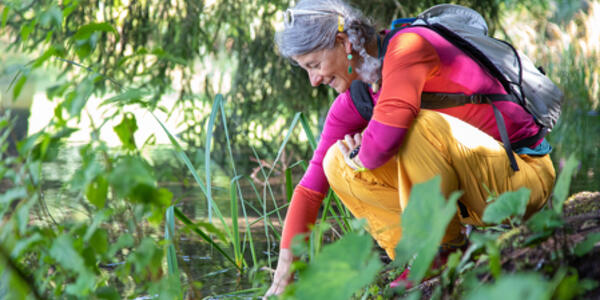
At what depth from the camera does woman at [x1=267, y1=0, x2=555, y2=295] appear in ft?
5.66

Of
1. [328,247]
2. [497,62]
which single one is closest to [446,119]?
[497,62]

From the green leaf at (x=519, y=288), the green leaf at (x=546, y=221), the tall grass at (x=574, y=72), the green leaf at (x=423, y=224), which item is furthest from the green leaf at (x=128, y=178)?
the tall grass at (x=574, y=72)

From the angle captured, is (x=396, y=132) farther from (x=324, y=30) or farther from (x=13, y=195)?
(x=13, y=195)

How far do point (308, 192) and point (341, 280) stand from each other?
112 centimetres

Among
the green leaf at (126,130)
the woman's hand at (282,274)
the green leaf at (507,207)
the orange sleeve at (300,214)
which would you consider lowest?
the woman's hand at (282,274)

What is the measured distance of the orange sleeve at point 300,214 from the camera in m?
1.94

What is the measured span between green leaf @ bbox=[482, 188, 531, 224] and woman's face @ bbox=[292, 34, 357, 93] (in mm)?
965

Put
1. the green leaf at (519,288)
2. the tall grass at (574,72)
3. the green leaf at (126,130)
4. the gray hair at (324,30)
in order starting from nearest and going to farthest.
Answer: the green leaf at (519,288) < the green leaf at (126,130) < the gray hair at (324,30) < the tall grass at (574,72)

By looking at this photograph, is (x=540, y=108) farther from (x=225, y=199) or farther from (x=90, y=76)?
(x=225, y=199)

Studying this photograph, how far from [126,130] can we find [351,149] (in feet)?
3.00

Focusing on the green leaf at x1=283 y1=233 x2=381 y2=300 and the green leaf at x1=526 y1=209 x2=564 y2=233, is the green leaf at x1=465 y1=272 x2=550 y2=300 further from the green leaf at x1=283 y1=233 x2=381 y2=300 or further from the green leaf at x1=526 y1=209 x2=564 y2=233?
the green leaf at x1=526 y1=209 x2=564 y2=233

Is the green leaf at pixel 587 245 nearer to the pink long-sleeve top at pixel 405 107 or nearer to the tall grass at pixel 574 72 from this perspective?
the pink long-sleeve top at pixel 405 107

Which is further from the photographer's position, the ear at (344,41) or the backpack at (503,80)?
the ear at (344,41)

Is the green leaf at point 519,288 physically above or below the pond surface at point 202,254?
above
